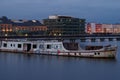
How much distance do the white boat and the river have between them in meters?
1.94

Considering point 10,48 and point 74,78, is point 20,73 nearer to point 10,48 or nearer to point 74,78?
point 74,78

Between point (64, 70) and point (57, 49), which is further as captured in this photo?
point (57, 49)

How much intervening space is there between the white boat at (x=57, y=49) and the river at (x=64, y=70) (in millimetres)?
1939

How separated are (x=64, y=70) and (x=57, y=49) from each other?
18.6m

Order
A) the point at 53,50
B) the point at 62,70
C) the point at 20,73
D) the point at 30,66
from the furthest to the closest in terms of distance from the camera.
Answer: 1. the point at 53,50
2. the point at 30,66
3. the point at 62,70
4. the point at 20,73

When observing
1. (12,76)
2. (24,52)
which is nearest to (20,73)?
(12,76)

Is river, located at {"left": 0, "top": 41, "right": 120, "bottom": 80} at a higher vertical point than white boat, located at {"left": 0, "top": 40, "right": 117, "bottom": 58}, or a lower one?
lower

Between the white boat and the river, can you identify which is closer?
the river

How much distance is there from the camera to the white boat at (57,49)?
59344 mm

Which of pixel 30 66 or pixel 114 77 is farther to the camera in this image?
pixel 30 66

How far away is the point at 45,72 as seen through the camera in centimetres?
4500

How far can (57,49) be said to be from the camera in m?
65.2

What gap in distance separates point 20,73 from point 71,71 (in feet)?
20.9

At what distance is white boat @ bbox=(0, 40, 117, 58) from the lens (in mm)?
59344
